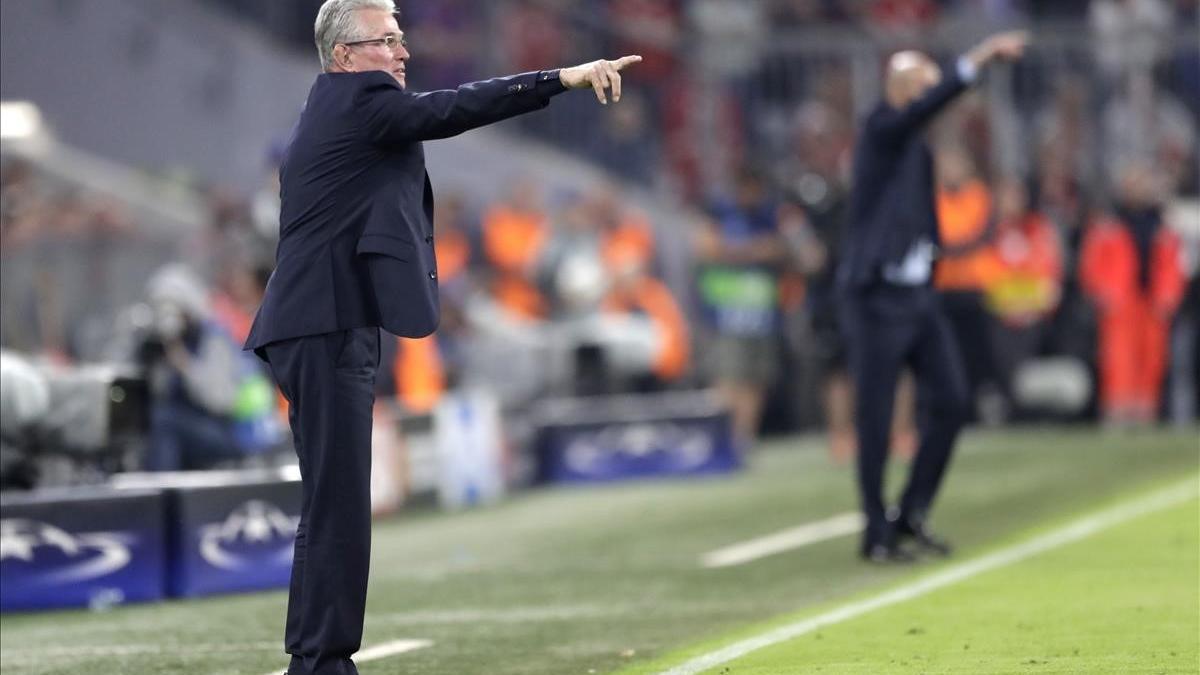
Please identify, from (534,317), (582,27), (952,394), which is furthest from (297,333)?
(582,27)

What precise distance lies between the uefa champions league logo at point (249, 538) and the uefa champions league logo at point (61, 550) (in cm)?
47

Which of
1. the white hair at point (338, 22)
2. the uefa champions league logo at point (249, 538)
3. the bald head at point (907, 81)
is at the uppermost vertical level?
the white hair at point (338, 22)

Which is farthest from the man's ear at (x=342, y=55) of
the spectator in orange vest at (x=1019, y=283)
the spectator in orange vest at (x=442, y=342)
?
the spectator in orange vest at (x=1019, y=283)

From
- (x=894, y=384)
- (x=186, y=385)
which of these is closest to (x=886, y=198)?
(x=894, y=384)

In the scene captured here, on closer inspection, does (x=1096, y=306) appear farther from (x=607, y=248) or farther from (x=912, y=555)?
(x=912, y=555)

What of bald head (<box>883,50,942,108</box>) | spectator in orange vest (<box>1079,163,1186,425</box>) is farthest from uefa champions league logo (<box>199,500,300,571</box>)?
spectator in orange vest (<box>1079,163,1186,425</box>)

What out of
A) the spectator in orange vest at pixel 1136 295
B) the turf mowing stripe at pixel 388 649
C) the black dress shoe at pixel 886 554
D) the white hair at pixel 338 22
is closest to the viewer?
the white hair at pixel 338 22

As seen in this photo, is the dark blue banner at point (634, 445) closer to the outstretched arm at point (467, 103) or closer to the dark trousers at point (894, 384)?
the dark trousers at point (894, 384)

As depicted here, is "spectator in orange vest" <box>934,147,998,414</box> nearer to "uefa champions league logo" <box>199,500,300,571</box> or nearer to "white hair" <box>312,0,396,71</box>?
"uefa champions league logo" <box>199,500,300,571</box>

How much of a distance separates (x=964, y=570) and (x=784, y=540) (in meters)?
→ 2.12

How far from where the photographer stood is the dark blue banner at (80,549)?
1146cm

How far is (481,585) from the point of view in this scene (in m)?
11.8

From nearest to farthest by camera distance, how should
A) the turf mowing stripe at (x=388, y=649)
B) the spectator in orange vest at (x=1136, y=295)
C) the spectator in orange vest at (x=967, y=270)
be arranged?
1. the turf mowing stripe at (x=388, y=649)
2. the spectator in orange vest at (x=967, y=270)
3. the spectator in orange vest at (x=1136, y=295)

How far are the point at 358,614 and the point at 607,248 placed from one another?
14403 millimetres
